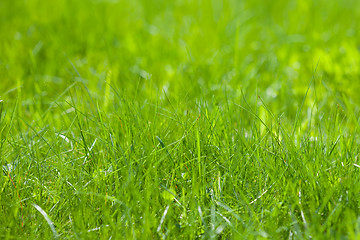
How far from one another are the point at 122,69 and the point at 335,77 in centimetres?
156

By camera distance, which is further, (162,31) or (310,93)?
(162,31)

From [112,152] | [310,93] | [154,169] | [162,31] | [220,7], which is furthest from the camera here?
[220,7]

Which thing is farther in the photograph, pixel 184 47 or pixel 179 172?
pixel 184 47

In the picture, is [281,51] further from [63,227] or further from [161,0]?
[63,227]

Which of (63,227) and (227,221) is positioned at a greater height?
(227,221)

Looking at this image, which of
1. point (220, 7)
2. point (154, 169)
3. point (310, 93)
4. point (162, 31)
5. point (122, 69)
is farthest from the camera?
point (220, 7)

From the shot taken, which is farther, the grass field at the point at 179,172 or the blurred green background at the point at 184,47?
→ the blurred green background at the point at 184,47

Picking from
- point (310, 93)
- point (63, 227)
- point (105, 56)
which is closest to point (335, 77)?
point (310, 93)

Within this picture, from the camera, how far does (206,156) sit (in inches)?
67.1

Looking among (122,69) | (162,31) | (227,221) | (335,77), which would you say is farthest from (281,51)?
(227,221)

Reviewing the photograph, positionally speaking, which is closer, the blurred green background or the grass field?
the grass field

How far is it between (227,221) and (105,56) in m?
2.26

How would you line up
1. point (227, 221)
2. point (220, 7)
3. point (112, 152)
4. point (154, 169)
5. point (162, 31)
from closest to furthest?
1. point (227, 221)
2. point (154, 169)
3. point (112, 152)
4. point (162, 31)
5. point (220, 7)

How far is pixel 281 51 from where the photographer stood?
360cm
